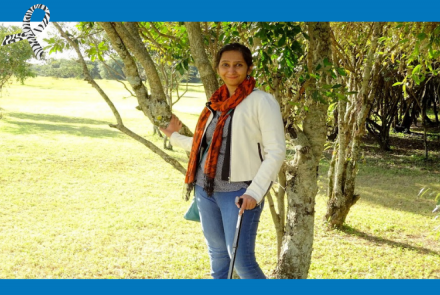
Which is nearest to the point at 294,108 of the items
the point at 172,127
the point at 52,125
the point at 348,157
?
the point at 172,127

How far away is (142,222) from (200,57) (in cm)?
404

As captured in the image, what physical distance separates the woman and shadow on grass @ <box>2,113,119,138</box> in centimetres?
1285

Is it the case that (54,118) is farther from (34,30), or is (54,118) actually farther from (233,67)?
(233,67)

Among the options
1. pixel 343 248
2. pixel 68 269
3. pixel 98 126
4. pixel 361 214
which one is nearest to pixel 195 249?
pixel 68 269

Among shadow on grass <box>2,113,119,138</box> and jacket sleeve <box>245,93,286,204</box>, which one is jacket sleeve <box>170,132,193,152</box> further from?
shadow on grass <box>2,113,119,138</box>

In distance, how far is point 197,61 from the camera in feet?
8.67

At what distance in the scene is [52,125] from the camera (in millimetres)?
16625

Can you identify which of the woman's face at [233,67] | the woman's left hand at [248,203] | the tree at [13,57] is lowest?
the woman's left hand at [248,203]

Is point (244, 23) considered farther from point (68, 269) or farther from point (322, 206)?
point (322, 206)

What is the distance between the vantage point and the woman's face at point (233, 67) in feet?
7.13

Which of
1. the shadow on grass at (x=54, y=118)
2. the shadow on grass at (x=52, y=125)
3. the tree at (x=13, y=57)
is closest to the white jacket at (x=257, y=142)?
the shadow on grass at (x=52, y=125)

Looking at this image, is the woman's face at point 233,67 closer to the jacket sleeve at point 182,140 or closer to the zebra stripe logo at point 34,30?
the jacket sleeve at point 182,140

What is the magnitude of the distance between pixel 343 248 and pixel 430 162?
6495mm

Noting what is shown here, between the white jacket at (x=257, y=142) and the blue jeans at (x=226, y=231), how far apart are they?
13cm
